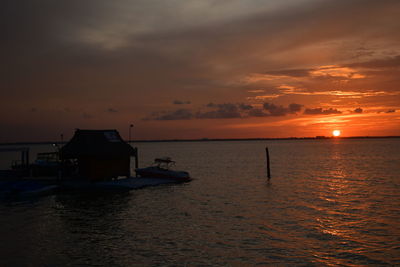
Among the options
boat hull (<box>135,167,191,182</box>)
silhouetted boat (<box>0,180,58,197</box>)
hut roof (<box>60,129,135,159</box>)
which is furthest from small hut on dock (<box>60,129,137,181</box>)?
boat hull (<box>135,167,191,182</box>)

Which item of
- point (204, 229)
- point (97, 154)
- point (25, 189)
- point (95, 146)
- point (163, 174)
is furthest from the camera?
point (163, 174)

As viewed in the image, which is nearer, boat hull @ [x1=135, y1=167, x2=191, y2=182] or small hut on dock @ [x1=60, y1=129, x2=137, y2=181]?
small hut on dock @ [x1=60, y1=129, x2=137, y2=181]

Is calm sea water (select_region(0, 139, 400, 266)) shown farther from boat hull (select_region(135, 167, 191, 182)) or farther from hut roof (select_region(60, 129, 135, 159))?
boat hull (select_region(135, 167, 191, 182))

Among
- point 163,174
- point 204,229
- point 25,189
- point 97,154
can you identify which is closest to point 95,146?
point 97,154

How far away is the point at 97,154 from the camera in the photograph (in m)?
39.2

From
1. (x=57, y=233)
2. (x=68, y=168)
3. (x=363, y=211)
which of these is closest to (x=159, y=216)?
(x=57, y=233)

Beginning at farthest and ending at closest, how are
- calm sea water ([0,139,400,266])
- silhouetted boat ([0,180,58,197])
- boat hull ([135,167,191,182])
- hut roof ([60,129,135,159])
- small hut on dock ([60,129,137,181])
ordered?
1. boat hull ([135,167,191,182])
2. small hut on dock ([60,129,137,181])
3. hut roof ([60,129,135,159])
4. silhouetted boat ([0,180,58,197])
5. calm sea water ([0,139,400,266])

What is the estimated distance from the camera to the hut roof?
1548 inches

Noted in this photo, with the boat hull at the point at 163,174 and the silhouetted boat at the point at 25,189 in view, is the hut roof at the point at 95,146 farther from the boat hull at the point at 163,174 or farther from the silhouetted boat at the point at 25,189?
the boat hull at the point at 163,174

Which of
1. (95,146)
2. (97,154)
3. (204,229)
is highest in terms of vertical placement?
(95,146)

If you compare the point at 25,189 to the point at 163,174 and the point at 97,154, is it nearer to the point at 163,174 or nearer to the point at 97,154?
the point at 97,154

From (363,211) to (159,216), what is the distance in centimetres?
1593

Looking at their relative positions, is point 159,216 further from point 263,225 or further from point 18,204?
point 18,204

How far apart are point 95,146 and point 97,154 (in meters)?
1.28
